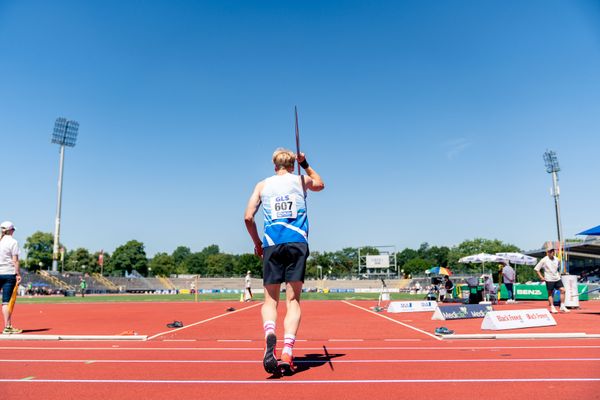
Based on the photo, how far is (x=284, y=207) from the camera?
15.4 feet

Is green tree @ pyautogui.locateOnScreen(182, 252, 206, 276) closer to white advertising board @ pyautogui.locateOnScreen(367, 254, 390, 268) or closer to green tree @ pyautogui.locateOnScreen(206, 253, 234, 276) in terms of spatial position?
green tree @ pyautogui.locateOnScreen(206, 253, 234, 276)

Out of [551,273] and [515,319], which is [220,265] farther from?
[515,319]

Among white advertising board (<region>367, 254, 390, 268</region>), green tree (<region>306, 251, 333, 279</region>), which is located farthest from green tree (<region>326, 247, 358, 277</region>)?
white advertising board (<region>367, 254, 390, 268</region>)

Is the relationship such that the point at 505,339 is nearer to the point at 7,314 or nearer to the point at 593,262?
the point at 7,314

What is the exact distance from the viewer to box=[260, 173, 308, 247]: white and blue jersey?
15.1 ft

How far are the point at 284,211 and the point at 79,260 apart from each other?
127697mm

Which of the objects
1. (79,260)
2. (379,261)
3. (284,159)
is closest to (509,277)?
(284,159)

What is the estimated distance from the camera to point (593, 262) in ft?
253

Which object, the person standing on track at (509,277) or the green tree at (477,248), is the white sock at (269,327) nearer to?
the person standing on track at (509,277)

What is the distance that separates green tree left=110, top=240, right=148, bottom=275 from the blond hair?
127 metres

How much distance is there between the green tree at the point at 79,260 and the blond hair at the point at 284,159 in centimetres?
12488
